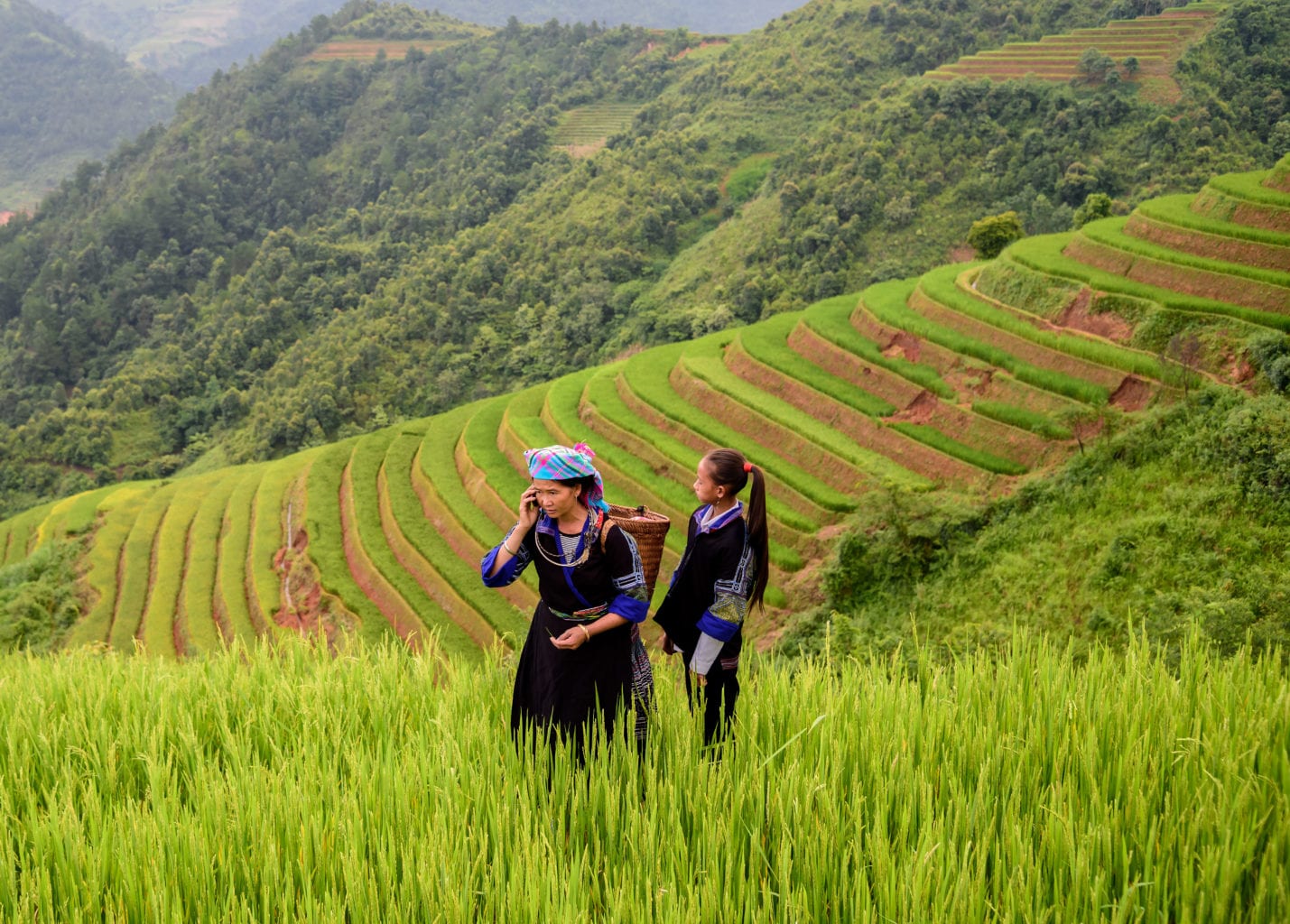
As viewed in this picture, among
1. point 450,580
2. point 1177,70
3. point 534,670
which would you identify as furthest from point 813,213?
point 534,670

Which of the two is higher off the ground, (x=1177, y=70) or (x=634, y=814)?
(x=1177, y=70)

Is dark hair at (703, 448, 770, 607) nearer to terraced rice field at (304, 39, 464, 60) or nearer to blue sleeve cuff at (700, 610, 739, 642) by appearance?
blue sleeve cuff at (700, 610, 739, 642)

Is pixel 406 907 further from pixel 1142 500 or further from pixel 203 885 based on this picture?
pixel 1142 500

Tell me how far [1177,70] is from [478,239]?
3991 centimetres

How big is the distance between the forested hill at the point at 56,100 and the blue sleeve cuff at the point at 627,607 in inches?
6535

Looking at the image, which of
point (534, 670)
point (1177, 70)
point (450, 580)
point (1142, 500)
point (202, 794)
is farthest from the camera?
point (1177, 70)

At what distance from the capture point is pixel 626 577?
3936 millimetres

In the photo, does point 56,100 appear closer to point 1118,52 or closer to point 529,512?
point 1118,52

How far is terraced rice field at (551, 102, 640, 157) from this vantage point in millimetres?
71531

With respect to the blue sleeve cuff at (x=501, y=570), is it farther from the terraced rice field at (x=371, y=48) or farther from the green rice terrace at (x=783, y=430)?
the terraced rice field at (x=371, y=48)

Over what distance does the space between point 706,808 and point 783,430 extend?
60.1 ft

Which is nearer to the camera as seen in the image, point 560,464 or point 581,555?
point 560,464

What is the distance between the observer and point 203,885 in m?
3.04

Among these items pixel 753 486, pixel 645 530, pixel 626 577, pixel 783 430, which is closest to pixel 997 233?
pixel 783 430
